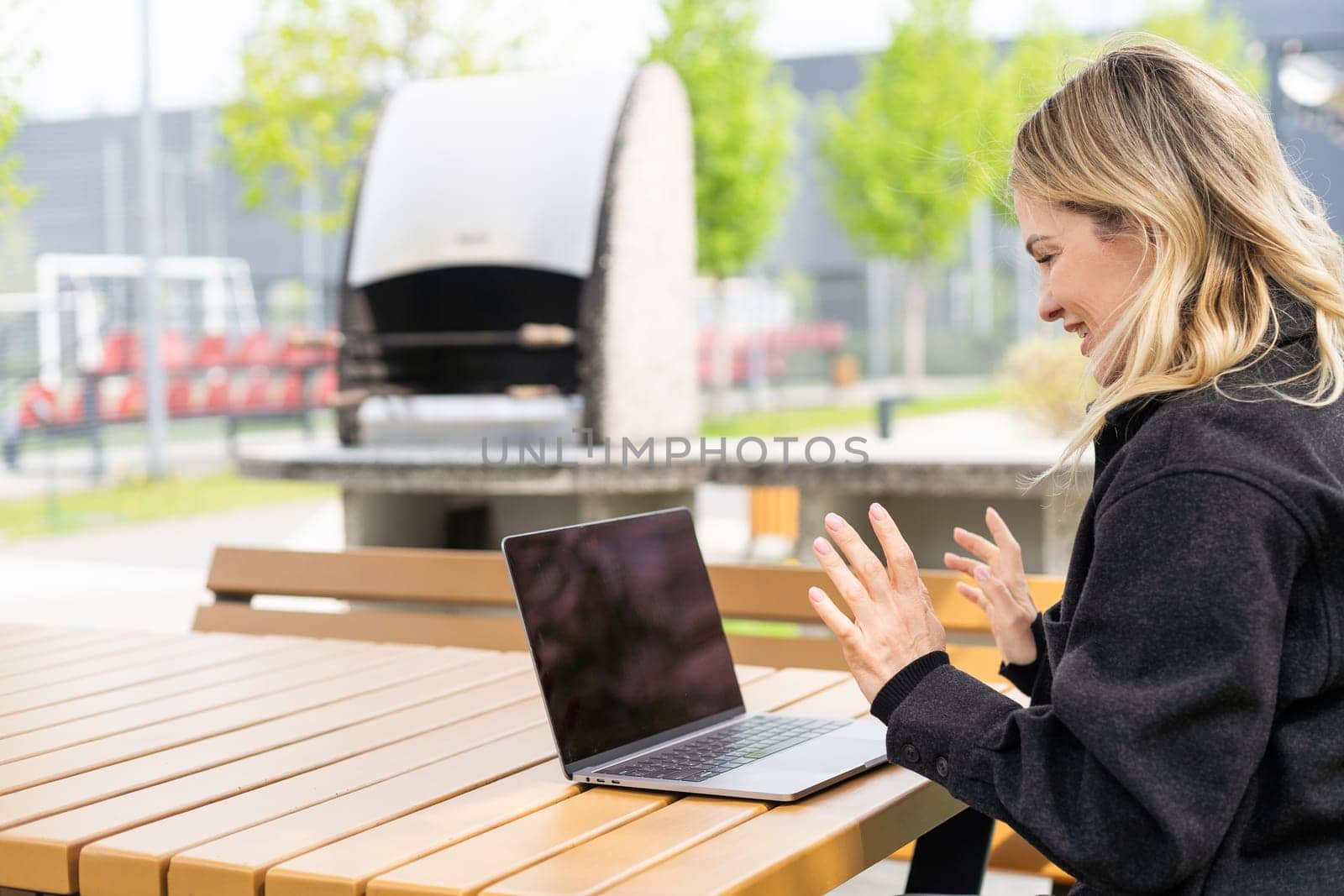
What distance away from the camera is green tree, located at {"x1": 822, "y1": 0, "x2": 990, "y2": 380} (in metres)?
20.6

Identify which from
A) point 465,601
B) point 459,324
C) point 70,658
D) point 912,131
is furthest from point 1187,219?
point 912,131

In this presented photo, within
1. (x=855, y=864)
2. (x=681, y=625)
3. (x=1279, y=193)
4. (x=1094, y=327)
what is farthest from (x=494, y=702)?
(x=1279, y=193)

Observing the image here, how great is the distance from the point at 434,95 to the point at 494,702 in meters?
5.27

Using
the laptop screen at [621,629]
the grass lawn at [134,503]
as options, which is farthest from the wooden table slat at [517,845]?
the grass lawn at [134,503]

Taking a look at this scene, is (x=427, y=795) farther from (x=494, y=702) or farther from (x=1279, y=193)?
(x=1279, y=193)

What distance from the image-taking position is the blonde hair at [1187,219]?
5.02ft

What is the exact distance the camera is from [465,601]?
354 cm

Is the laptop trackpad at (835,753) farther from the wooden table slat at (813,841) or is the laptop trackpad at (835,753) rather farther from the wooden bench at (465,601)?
the wooden bench at (465,601)

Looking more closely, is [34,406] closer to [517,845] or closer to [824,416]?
[517,845]

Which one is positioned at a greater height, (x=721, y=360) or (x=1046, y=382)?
(x=1046, y=382)

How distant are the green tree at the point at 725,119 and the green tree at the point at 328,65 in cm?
587
